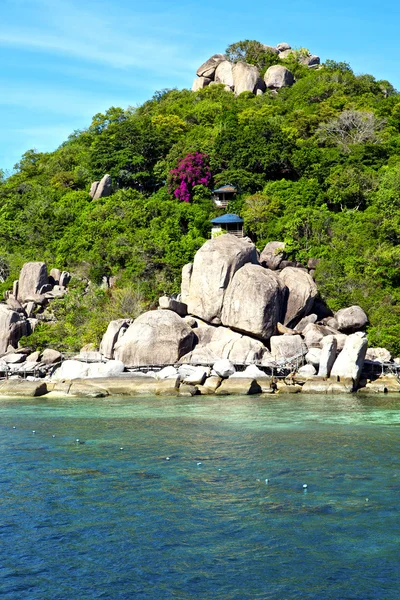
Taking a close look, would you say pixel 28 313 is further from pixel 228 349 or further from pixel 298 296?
pixel 298 296

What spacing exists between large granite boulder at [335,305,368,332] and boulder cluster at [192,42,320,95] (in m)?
48.7

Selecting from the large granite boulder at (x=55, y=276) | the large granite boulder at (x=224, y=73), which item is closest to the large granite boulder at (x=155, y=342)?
the large granite boulder at (x=55, y=276)

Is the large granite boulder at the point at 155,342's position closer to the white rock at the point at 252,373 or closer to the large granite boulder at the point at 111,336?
the large granite boulder at the point at 111,336

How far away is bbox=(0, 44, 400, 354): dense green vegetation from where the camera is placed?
4209 cm

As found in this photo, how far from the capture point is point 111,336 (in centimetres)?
3725

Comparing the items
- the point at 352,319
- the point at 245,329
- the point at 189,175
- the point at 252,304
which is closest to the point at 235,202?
the point at 189,175

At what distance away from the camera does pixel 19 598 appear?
35.4 ft

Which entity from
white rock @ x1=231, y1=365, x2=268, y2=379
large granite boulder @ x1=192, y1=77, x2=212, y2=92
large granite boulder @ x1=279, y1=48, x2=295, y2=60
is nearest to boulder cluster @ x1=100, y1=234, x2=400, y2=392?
white rock @ x1=231, y1=365, x2=268, y2=379

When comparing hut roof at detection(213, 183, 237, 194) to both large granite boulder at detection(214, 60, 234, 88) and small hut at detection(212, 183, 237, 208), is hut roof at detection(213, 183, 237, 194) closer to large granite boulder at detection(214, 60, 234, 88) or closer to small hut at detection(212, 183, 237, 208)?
small hut at detection(212, 183, 237, 208)

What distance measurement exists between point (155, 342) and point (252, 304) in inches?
208

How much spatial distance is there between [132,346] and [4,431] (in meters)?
12.9

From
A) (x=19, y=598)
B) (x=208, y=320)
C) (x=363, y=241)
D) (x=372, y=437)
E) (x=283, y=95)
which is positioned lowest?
(x=19, y=598)

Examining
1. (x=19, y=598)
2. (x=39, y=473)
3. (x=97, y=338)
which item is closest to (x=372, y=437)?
(x=39, y=473)

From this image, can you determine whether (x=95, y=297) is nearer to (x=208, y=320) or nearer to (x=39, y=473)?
(x=208, y=320)
